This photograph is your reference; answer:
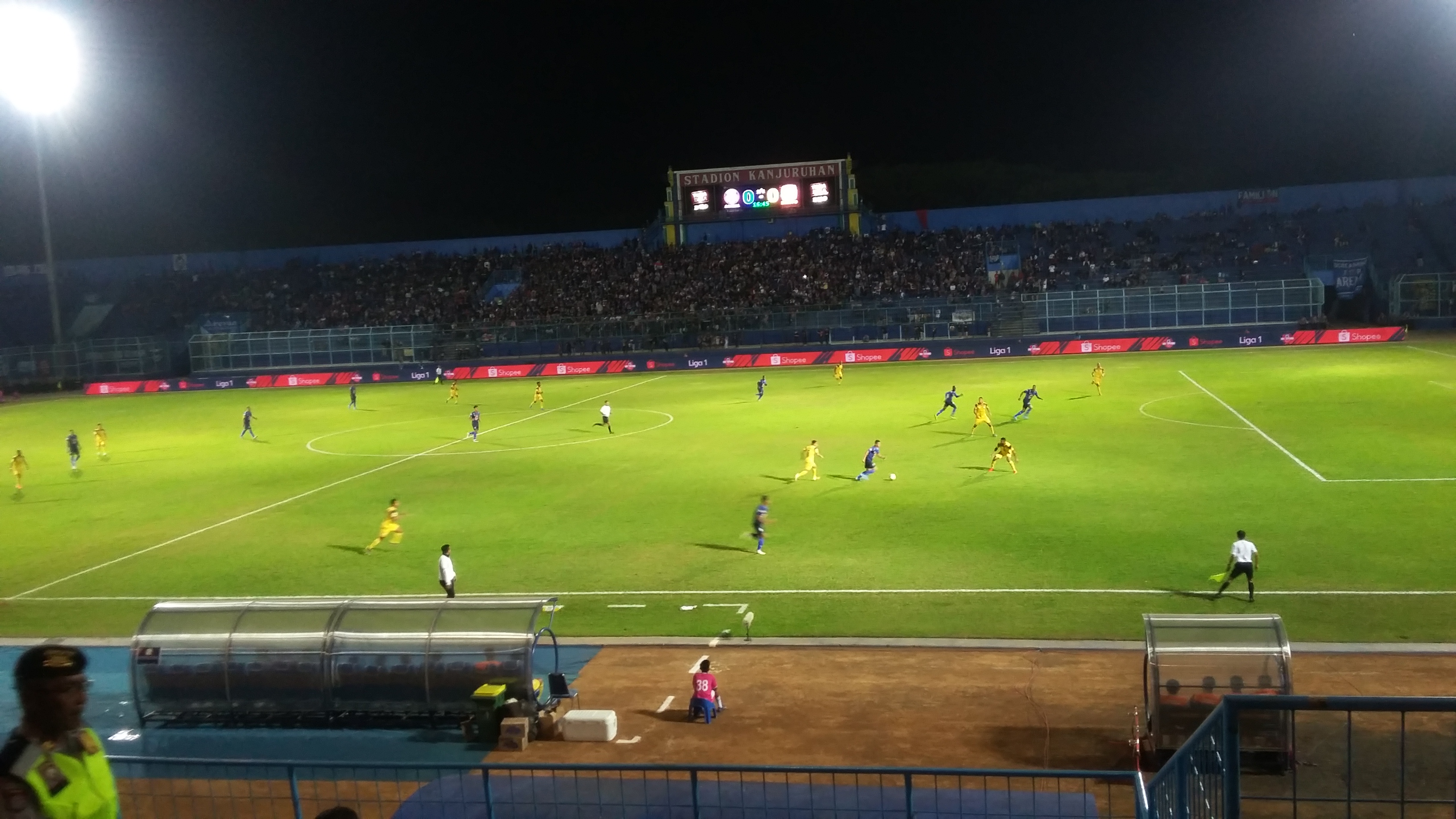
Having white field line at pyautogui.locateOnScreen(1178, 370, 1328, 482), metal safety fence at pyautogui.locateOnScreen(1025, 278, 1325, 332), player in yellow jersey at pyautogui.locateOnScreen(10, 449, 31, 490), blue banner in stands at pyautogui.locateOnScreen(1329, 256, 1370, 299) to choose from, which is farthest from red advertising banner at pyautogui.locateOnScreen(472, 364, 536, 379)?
blue banner in stands at pyautogui.locateOnScreen(1329, 256, 1370, 299)

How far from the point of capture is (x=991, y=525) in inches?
971

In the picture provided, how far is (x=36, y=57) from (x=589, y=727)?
68003 millimetres

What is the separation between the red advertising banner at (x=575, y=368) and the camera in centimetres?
7169

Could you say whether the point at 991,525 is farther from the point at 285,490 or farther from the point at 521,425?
the point at 521,425

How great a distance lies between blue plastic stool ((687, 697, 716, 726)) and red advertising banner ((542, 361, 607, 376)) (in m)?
58.4

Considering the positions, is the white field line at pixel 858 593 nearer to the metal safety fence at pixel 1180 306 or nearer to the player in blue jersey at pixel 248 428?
the player in blue jersey at pixel 248 428

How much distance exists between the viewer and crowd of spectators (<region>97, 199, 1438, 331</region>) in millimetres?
80438

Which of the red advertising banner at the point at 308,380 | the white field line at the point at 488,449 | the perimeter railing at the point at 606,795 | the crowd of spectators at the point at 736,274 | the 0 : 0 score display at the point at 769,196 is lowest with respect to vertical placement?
the perimeter railing at the point at 606,795

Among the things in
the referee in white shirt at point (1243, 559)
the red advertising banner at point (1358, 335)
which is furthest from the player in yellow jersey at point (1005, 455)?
the red advertising banner at point (1358, 335)

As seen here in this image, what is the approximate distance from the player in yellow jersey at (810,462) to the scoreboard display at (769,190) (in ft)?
194

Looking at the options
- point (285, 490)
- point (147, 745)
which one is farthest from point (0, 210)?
point (147, 745)

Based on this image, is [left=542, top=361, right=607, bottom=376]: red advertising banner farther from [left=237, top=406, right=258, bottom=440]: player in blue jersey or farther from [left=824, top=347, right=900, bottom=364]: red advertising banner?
[left=237, top=406, right=258, bottom=440]: player in blue jersey

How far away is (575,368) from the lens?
72.1 m

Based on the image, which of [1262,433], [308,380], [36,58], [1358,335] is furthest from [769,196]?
[1262,433]
